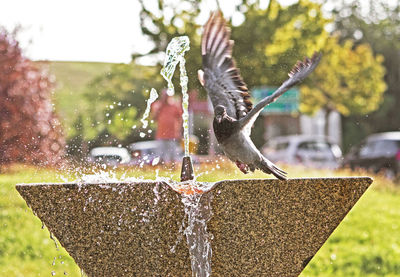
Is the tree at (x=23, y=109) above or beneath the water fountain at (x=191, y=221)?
beneath

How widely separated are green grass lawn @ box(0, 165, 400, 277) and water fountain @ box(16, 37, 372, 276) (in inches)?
19.8

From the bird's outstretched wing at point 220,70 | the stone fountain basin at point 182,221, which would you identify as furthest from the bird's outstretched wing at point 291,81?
the bird's outstretched wing at point 220,70

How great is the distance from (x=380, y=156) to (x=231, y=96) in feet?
36.5

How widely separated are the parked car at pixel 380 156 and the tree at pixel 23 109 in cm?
708

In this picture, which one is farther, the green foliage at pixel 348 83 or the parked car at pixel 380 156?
the green foliage at pixel 348 83

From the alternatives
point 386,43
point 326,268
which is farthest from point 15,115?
point 386,43

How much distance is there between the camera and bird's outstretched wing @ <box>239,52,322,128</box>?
3314 mm

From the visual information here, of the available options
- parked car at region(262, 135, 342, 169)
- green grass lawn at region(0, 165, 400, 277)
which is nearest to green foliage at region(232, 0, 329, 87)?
parked car at region(262, 135, 342, 169)

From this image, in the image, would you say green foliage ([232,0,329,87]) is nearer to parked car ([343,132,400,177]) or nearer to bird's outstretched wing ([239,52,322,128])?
parked car ([343,132,400,177])

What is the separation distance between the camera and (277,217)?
354 centimetres

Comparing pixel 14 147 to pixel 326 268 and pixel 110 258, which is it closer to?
pixel 326 268

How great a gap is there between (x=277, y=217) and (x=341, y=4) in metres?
33.3

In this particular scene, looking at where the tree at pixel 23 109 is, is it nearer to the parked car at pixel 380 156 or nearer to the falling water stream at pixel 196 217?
the parked car at pixel 380 156

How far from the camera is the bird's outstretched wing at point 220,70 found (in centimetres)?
397
